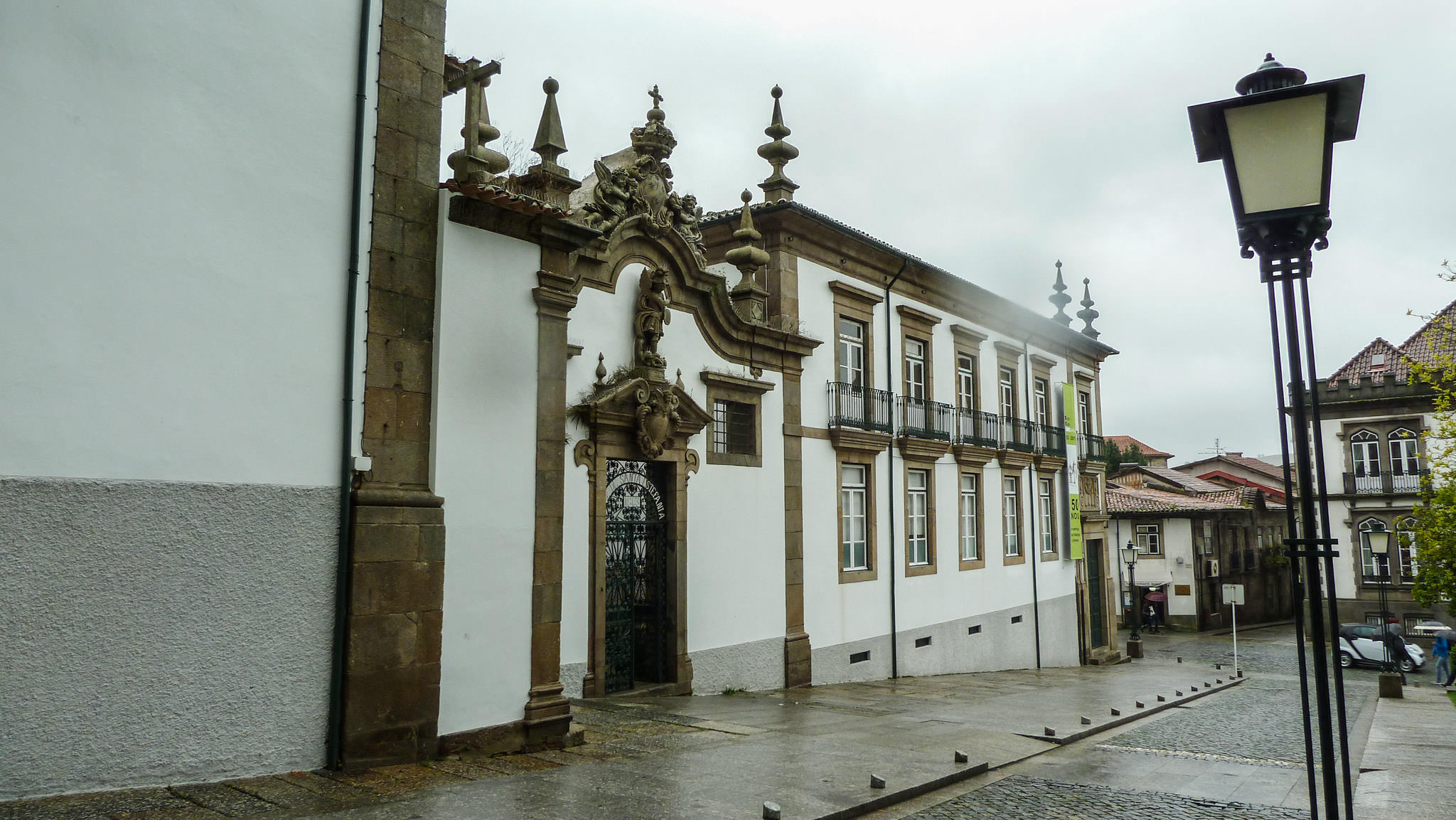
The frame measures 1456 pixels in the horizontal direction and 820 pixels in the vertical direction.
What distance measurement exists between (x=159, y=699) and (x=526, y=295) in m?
4.15

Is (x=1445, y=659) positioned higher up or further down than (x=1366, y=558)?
further down

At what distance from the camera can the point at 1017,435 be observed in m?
23.2

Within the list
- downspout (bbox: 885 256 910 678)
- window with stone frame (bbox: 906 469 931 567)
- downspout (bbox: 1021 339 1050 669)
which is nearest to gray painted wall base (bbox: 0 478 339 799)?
downspout (bbox: 885 256 910 678)

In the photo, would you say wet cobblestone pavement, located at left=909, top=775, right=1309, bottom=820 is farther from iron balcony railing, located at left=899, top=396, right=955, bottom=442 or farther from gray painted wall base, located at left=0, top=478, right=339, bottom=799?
iron balcony railing, located at left=899, top=396, right=955, bottom=442

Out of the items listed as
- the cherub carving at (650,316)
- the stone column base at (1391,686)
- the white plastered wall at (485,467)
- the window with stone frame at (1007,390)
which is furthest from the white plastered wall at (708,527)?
the stone column base at (1391,686)

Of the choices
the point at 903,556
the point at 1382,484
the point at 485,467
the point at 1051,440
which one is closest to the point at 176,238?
the point at 485,467

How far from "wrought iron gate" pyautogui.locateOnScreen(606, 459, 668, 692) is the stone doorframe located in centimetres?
11

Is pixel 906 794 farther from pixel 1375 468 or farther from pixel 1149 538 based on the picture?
pixel 1375 468

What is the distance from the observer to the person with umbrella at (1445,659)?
22.6 m

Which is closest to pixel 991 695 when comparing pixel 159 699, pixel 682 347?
pixel 682 347

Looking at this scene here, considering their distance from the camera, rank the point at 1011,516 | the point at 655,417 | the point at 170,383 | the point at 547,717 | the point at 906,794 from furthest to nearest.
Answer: the point at 1011,516 < the point at 655,417 < the point at 547,717 < the point at 906,794 < the point at 170,383

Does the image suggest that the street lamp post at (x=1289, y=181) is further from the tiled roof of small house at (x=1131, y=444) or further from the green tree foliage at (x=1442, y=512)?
the tiled roof of small house at (x=1131, y=444)

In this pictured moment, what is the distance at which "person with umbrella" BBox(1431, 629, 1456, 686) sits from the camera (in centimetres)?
2256

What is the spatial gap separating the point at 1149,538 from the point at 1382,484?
8765 millimetres
